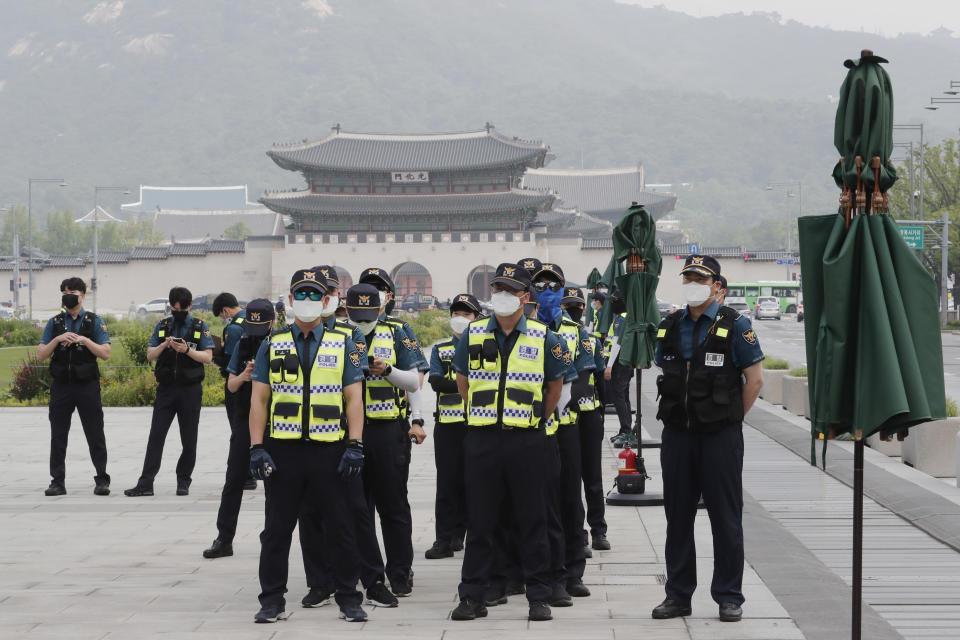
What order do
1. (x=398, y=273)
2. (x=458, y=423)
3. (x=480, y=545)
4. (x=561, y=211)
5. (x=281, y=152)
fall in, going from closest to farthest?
(x=480, y=545)
(x=458, y=423)
(x=281, y=152)
(x=398, y=273)
(x=561, y=211)

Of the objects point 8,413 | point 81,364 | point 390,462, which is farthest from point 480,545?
point 8,413

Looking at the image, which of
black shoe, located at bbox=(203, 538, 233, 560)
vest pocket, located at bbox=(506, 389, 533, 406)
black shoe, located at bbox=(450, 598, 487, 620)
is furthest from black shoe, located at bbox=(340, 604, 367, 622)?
black shoe, located at bbox=(203, 538, 233, 560)

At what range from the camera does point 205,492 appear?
39.0 feet

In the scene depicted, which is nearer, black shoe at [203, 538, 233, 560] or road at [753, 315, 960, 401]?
black shoe at [203, 538, 233, 560]

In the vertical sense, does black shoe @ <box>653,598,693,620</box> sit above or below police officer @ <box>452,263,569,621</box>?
below

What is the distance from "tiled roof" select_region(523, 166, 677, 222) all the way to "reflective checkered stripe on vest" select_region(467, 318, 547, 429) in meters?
103

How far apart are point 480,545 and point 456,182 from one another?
73643 mm

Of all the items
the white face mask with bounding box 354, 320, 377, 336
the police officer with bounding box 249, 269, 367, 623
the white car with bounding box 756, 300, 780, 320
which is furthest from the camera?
the white car with bounding box 756, 300, 780, 320

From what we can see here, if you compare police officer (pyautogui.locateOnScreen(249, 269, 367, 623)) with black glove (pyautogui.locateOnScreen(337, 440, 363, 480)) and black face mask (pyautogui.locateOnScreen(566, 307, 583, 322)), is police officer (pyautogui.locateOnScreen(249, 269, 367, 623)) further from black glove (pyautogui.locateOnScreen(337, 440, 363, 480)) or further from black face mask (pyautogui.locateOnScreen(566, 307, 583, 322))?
black face mask (pyautogui.locateOnScreen(566, 307, 583, 322))

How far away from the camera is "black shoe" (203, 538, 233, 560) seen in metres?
8.59

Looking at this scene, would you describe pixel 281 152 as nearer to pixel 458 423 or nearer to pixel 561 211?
pixel 561 211

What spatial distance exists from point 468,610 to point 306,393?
5.01 feet

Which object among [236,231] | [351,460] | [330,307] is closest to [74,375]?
[330,307]

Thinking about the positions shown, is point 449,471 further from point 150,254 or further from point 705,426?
point 150,254
